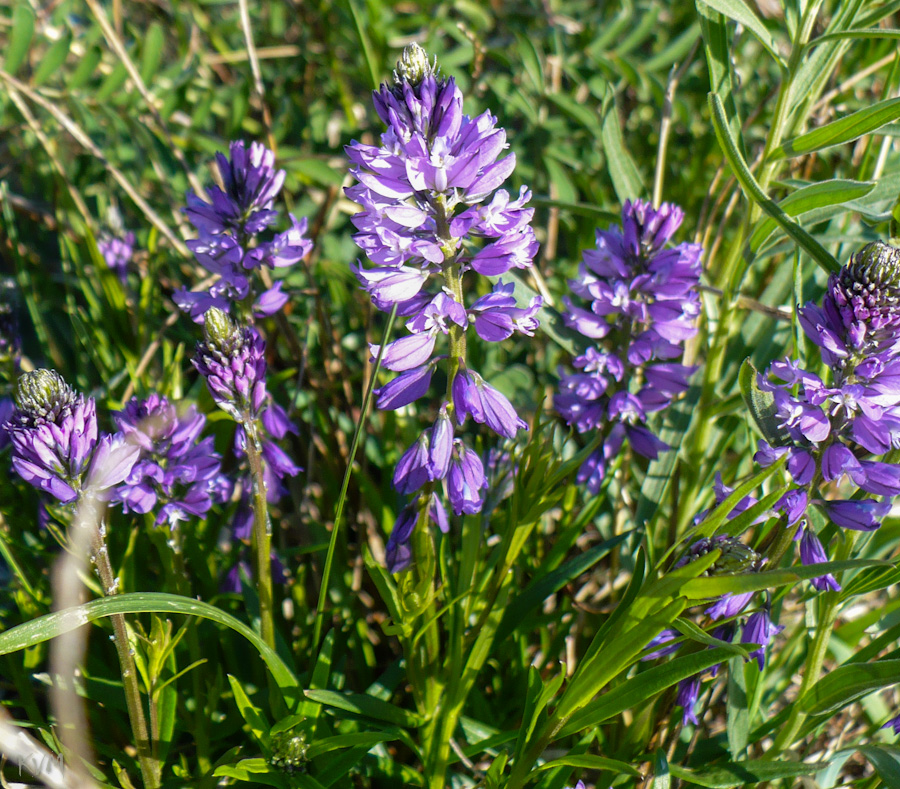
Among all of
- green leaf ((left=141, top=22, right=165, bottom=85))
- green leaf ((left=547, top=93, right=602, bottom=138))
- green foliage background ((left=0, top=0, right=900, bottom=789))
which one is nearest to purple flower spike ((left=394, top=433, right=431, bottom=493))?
green foliage background ((left=0, top=0, right=900, bottom=789))

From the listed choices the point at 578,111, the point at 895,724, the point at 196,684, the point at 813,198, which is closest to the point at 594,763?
the point at 895,724

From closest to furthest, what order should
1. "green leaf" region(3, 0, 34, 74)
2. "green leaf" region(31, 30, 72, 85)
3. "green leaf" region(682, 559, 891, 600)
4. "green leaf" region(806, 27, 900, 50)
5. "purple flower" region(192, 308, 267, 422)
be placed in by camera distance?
"green leaf" region(682, 559, 891, 600) → "purple flower" region(192, 308, 267, 422) → "green leaf" region(806, 27, 900, 50) → "green leaf" region(3, 0, 34, 74) → "green leaf" region(31, 30, 72, 85)

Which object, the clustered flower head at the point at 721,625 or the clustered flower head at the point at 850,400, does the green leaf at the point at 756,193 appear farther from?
the clustered flower head at the point at 721,625

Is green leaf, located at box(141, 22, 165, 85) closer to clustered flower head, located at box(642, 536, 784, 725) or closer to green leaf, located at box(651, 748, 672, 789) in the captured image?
clustered flower head, located at box(642, 536, 784, 725)

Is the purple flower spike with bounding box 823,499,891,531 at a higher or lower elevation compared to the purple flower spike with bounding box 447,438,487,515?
higher

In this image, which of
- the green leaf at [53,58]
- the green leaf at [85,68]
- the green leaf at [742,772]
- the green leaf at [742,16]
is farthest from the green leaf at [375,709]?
the green leaf at [85,68]

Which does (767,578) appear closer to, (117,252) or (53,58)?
(117,252)
